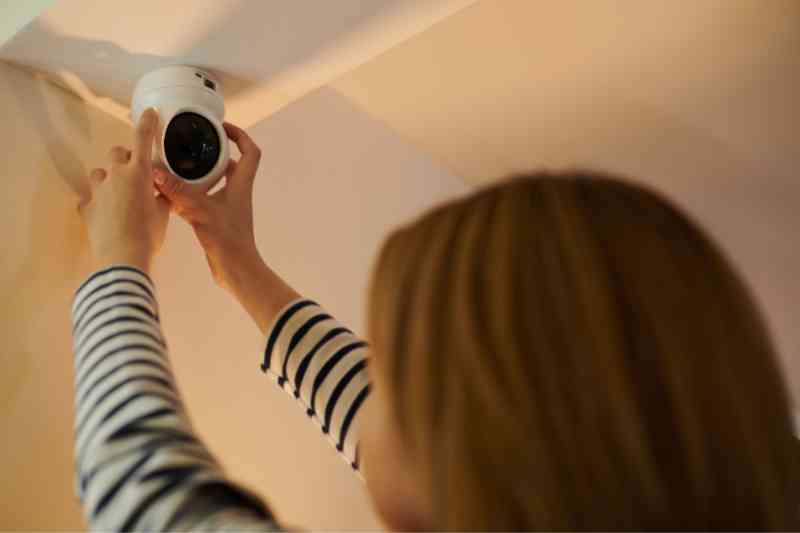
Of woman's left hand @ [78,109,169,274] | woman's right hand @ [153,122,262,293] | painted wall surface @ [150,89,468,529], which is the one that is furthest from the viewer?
painted wall surface @ [150,89,468,529]

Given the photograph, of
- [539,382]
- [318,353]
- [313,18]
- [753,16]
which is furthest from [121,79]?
[753,16]

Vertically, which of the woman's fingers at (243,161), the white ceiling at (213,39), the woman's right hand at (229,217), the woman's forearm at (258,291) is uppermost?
the white ceiling at (213,39)

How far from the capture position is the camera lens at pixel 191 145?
26.2 inches

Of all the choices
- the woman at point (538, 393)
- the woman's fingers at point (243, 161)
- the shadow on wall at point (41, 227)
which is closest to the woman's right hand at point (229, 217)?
the woman's fingers at point (243, 161)

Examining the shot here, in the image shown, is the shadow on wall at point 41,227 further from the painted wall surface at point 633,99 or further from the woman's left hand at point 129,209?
the painted wall surface at point 633,99

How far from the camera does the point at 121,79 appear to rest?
0.71 metres

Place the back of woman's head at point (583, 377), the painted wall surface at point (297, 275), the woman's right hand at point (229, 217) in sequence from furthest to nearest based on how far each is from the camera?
the painted wall surface at point (297, 275)
the woman's right hand at point (229, 217)
the back of woman's head at point (583, 377)

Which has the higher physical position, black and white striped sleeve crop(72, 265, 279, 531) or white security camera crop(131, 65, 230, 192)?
white security camera crop(131, 65, 230, 192)

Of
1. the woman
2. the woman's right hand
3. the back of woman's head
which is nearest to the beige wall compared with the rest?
the woman's right hand

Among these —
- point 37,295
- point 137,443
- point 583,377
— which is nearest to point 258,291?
point 37,295

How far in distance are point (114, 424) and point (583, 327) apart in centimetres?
28

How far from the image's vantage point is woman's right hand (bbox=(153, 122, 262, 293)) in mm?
709

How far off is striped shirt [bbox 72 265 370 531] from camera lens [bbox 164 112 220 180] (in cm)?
15

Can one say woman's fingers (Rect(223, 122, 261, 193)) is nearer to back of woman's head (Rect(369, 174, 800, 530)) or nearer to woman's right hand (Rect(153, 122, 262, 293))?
woman's right hand (Rect(153, 122, 262, 293))
